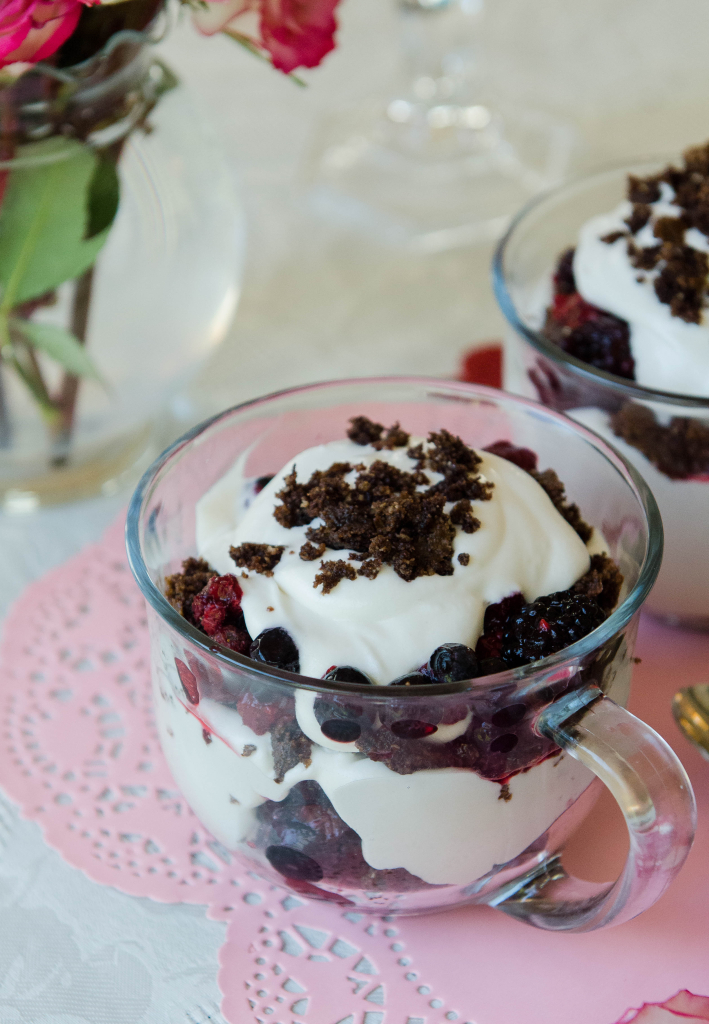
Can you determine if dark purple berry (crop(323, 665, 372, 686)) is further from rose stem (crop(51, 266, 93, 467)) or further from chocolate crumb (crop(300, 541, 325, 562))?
rose stem (crop(51, 266, 93, 467))

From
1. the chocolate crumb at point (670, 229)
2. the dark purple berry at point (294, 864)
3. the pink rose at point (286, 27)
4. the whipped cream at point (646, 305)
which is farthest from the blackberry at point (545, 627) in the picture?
the pink rose at point (286, 27)

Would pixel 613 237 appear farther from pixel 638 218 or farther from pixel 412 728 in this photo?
pixel 412 728

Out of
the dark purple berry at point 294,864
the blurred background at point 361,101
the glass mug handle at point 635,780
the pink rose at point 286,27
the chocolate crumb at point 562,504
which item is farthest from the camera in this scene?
the blurred background at point 361,101

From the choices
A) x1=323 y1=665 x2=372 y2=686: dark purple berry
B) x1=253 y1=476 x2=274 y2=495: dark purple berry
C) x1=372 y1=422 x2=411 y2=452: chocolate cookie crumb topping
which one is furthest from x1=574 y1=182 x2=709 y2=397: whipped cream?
x1=323 y1=665 x2=372 y2=686: dark purple berry

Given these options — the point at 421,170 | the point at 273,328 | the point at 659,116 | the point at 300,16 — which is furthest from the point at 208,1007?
the point at 659,116

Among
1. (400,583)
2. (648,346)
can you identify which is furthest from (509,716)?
(648,346)

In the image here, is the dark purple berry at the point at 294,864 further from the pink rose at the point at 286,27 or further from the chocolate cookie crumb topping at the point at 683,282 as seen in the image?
the pink rose at the point at 286,27

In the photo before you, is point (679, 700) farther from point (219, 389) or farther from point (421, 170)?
point (421, 170)
